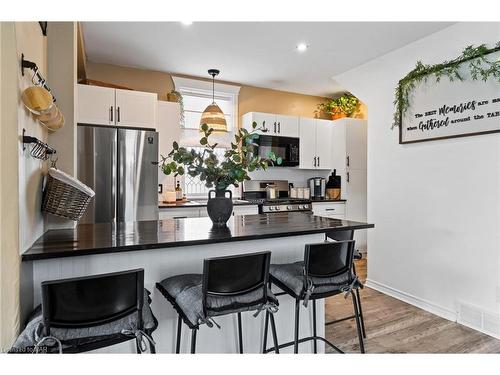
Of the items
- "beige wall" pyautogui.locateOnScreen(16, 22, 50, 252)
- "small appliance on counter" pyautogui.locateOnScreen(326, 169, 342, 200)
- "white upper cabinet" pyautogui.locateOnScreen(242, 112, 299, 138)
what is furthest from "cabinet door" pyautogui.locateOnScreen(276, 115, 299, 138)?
"beige wall" pyautogui.locateOnScreen(16, 22, 50, 252)

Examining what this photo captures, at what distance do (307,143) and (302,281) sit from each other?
3402mm

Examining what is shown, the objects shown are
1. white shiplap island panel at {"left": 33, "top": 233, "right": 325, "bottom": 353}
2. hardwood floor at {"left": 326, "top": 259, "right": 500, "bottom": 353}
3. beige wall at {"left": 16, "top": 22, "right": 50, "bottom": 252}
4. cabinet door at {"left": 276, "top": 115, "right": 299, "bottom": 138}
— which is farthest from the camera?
cabinet door at {"left": 276, "top": 115, "right": 299, "bottom": 138}

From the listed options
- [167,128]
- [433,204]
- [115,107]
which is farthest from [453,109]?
[115,107]

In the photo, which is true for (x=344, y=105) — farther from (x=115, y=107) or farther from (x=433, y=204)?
(x=115, y=107)

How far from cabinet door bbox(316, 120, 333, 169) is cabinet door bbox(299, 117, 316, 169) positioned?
0.25 ft

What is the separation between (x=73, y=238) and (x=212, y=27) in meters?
2.24

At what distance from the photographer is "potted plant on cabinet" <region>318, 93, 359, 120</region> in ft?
16.6

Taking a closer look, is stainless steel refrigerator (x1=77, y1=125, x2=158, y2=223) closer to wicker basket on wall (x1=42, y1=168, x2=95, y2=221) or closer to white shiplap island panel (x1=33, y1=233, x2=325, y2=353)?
wicker basket on wall (x1=42, y1=168, x2=95, y2=221)

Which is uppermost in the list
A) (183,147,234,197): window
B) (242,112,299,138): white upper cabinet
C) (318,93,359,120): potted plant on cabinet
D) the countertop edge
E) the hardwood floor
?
(318,93,359,120): potted plant on cabinet

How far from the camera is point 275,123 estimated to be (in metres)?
4.66

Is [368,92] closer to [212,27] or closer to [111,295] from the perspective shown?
[212,27]

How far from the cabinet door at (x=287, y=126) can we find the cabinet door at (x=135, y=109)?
1803 mm

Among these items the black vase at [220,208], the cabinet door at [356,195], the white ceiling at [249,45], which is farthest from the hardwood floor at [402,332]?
the white ceiling at [249,45]

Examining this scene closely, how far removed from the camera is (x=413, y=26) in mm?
2887
